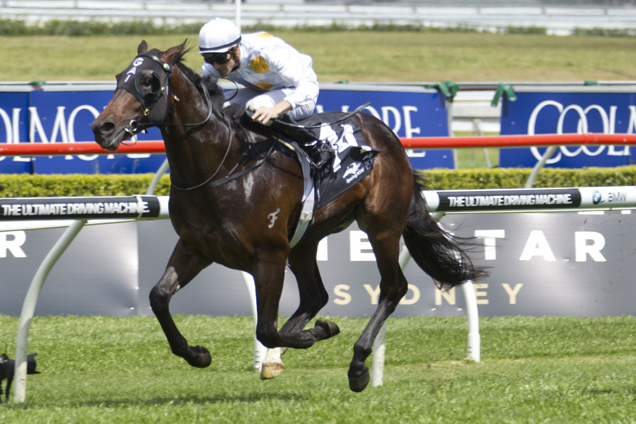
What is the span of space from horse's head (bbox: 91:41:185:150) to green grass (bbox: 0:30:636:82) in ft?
62.8

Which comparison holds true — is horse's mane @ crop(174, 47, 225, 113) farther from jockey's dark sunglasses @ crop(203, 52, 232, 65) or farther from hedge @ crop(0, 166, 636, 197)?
hedge @ crop(0, 166, 636, 197)

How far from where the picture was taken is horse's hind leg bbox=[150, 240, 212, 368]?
161 inches

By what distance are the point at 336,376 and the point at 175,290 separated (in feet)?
4.39

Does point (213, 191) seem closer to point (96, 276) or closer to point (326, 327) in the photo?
point (326, 327)

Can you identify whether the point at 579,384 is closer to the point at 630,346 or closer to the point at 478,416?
the point at 478,416

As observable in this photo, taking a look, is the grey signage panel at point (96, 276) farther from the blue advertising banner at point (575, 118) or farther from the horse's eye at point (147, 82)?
the blue advertising banner at point (575, 118)

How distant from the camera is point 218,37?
3969 mm

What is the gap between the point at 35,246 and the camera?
6.05 metres

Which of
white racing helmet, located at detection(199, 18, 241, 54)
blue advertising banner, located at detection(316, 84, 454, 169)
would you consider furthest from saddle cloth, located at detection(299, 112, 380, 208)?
blue advertising banner, located at detection(316, 84, 454, 169)

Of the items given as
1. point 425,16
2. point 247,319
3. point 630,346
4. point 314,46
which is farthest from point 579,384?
point 425,16

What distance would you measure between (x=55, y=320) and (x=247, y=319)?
47.7 inches

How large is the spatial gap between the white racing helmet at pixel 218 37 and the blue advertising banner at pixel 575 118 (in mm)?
7136

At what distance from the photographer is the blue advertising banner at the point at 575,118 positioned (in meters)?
10.8

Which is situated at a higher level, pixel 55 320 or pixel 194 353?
pixel 194 353
